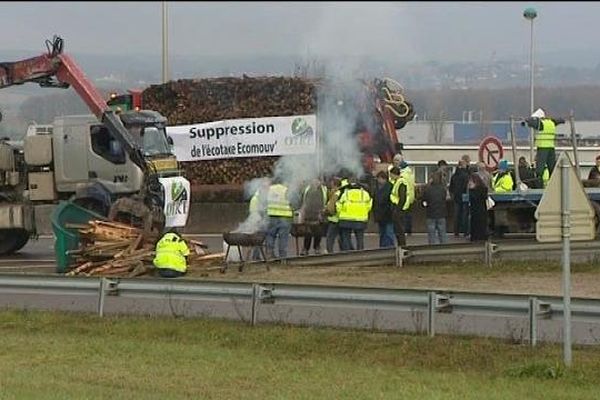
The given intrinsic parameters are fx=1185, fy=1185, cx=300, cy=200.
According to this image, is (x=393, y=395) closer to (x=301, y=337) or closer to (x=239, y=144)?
(x=301, y=337)

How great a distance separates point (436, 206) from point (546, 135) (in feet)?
8.10

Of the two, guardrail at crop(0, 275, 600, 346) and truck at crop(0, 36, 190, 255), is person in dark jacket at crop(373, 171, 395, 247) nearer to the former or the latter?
truck at crop(0, 36, 190, 255)

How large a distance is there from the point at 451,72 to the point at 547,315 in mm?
11930

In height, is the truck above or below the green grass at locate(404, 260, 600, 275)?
above

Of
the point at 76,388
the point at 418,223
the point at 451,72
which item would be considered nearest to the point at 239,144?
the point at 418,223

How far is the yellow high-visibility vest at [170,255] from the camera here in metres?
17.7

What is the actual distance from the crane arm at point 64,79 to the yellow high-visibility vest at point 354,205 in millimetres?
4359

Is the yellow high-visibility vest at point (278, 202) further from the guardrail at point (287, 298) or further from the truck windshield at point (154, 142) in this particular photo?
the guardrail at point (287, 298)

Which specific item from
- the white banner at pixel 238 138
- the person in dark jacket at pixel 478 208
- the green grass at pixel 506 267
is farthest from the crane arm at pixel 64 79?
the green grass at pixel 506 267

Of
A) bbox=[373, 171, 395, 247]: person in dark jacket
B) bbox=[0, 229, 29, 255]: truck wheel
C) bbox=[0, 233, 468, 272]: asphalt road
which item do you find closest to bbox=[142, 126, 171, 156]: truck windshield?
bbox=[0, 233, 468, 272]: asphalt road

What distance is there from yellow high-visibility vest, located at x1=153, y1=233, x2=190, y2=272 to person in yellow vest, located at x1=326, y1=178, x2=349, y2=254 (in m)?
3.96

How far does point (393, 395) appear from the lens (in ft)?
31.6

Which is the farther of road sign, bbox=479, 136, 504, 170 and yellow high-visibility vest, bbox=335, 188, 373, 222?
road sign, bbox=479, 136, 504, 170

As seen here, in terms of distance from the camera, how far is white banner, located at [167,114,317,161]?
29.5m
